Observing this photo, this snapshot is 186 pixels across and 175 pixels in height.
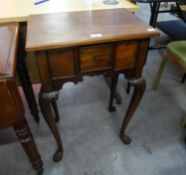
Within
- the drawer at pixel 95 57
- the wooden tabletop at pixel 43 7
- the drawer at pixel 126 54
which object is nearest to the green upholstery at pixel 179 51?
the wooden tabletop at pixel 43 7

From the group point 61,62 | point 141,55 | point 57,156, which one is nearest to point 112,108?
point 57,156

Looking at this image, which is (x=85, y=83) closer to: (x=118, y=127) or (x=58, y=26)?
(x=118, y=127)

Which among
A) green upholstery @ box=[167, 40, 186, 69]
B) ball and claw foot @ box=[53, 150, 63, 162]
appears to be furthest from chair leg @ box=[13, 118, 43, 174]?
green upholstery @ box=[167, 40, 186, 69]

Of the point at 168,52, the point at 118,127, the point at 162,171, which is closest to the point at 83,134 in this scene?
the point at 118,127

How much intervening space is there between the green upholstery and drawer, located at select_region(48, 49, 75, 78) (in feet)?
2.94

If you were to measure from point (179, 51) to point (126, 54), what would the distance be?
2.44 ft

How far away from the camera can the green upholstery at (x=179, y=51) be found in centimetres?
132

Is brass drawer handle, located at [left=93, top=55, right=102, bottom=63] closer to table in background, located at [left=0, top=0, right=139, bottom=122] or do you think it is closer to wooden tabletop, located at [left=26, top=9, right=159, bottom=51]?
wooden tabletop, located at [left=26, top=9, right=159, bottom=51]

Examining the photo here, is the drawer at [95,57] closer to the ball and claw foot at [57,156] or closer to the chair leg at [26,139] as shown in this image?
the chair leg at [26,139]

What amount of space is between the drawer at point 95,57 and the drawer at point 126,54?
0.04 meters

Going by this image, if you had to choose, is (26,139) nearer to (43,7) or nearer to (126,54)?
(126,54)

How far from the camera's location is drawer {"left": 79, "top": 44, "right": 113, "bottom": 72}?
2.52ft

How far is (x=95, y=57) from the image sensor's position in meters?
0.80

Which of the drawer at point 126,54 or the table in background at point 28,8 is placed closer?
the drawer at point 126,54
